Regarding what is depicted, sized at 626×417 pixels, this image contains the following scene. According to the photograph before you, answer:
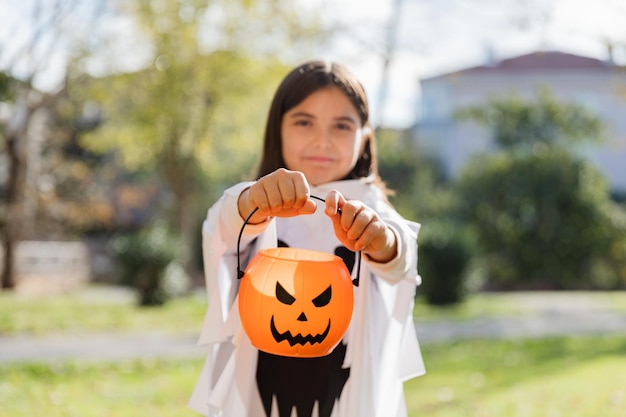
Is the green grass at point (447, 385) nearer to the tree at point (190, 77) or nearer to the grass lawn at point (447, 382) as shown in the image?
the grass lawn at point (447, 382)

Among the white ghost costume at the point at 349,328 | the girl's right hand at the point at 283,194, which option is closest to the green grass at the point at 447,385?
the white ghost costume at the point at 349,328

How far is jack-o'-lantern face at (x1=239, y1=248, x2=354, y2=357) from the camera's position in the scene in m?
1.83

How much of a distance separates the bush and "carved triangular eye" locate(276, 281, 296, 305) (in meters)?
9.87

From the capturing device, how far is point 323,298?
1833mm

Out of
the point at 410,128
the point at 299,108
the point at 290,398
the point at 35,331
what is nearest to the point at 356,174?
the point at 299,108

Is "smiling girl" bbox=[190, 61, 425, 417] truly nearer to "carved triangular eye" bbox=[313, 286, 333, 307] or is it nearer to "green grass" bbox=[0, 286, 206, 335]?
"carved triangular eye" bbox=[313, 286, 333, 307]

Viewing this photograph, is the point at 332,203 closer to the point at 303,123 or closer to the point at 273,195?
the point at 273,195

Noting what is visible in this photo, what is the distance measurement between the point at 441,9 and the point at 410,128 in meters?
9.67

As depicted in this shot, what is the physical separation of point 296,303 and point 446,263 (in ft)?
32.7

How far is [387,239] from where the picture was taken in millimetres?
1845

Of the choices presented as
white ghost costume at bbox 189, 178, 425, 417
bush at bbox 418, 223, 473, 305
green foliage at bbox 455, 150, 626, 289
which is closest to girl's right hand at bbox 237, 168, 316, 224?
white ghost costume at bbox 189, 178, 425, 417

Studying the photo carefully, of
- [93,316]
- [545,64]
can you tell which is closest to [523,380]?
[93,316]

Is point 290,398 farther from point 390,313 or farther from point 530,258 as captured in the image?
point 530,258

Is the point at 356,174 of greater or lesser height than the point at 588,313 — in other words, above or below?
above
